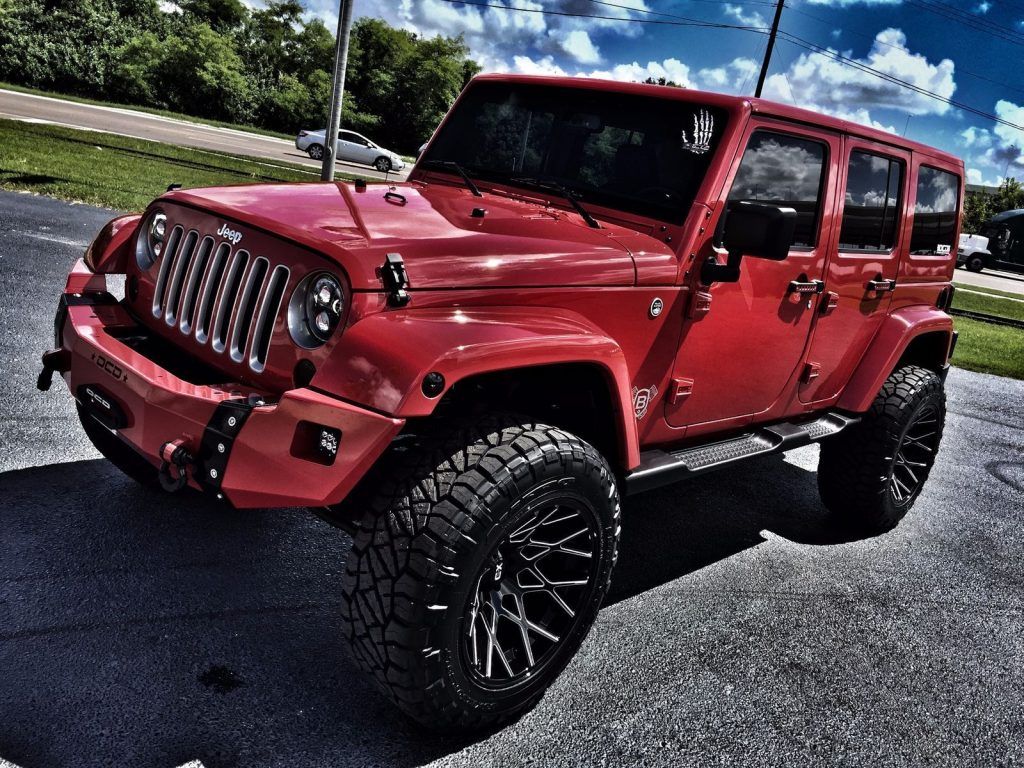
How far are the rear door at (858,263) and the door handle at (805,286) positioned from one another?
0.22ft

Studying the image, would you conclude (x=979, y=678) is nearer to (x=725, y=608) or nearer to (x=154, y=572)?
(x=725, y=608)

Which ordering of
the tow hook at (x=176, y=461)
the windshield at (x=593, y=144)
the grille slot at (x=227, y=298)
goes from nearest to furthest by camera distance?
1. the tow hook at (x=176, y=461)
2. the grille slot at (x=227, y=298)
3. the windshield at (x=593, y=144)

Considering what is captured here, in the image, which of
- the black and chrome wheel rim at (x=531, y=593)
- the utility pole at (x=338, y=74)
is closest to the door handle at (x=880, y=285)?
the black and chrome wheel rim at (x=531, y=593)

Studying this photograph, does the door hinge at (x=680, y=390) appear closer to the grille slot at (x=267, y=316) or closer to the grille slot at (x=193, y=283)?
the grille slot at (x=267, y=316)

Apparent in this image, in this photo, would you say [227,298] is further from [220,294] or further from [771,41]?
[771,41]

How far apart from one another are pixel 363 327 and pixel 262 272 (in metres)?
0.49

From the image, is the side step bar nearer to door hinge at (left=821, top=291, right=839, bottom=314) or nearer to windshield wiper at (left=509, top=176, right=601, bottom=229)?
door hinge at (left=821, top=291, right=839, bottom=314)

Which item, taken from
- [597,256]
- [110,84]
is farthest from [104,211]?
[110,84]

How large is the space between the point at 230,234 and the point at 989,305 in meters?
20.6

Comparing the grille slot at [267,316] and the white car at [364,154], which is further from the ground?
the white car at [364,154]

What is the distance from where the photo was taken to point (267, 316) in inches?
96.6

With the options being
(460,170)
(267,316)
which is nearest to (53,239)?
(460,170)

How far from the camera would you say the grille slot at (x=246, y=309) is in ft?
8.18

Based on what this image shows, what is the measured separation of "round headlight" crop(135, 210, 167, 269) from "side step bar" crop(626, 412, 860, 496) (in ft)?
6.21
